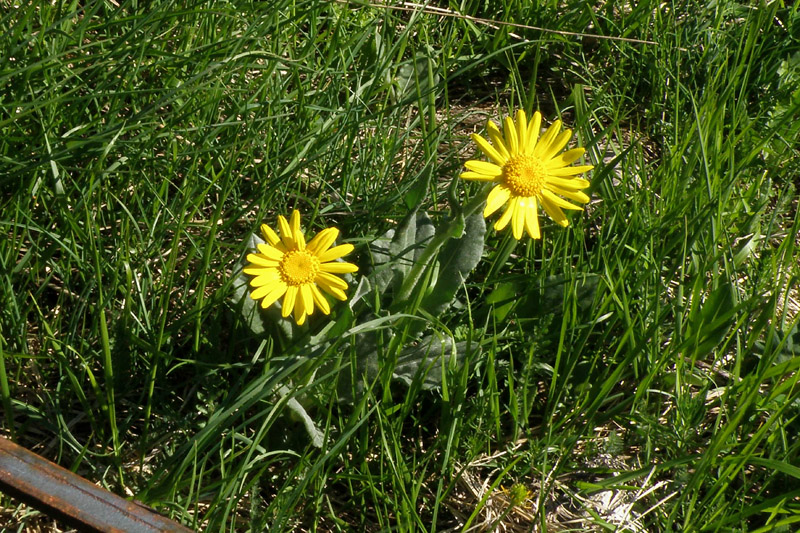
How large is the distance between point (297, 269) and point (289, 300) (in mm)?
74

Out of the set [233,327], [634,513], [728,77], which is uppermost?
[728,77]

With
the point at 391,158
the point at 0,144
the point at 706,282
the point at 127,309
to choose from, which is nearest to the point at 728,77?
the point at 706,282

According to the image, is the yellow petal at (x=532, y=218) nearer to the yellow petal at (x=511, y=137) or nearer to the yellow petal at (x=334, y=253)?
the yellow petal at (x=511, y=137)

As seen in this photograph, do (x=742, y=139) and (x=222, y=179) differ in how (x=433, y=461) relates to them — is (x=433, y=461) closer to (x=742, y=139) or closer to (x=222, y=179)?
(x=222, y=179)

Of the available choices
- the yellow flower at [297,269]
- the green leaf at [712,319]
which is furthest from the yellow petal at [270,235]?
the green leaf at [712,319]

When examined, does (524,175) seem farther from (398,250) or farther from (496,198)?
(398,250)

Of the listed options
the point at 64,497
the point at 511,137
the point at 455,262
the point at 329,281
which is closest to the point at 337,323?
the point at 329,281

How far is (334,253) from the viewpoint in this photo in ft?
5.91

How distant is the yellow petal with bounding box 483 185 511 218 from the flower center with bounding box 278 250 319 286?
1.29ft

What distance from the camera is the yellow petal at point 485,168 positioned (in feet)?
5.92

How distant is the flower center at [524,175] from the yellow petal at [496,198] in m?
0.02

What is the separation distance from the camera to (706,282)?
2.47 m

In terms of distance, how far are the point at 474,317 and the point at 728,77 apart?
1.30 meters

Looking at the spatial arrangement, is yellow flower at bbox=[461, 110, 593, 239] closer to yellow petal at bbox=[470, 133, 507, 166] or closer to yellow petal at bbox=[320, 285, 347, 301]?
yellow petal at bbox=[470, 133, 507, 166]
